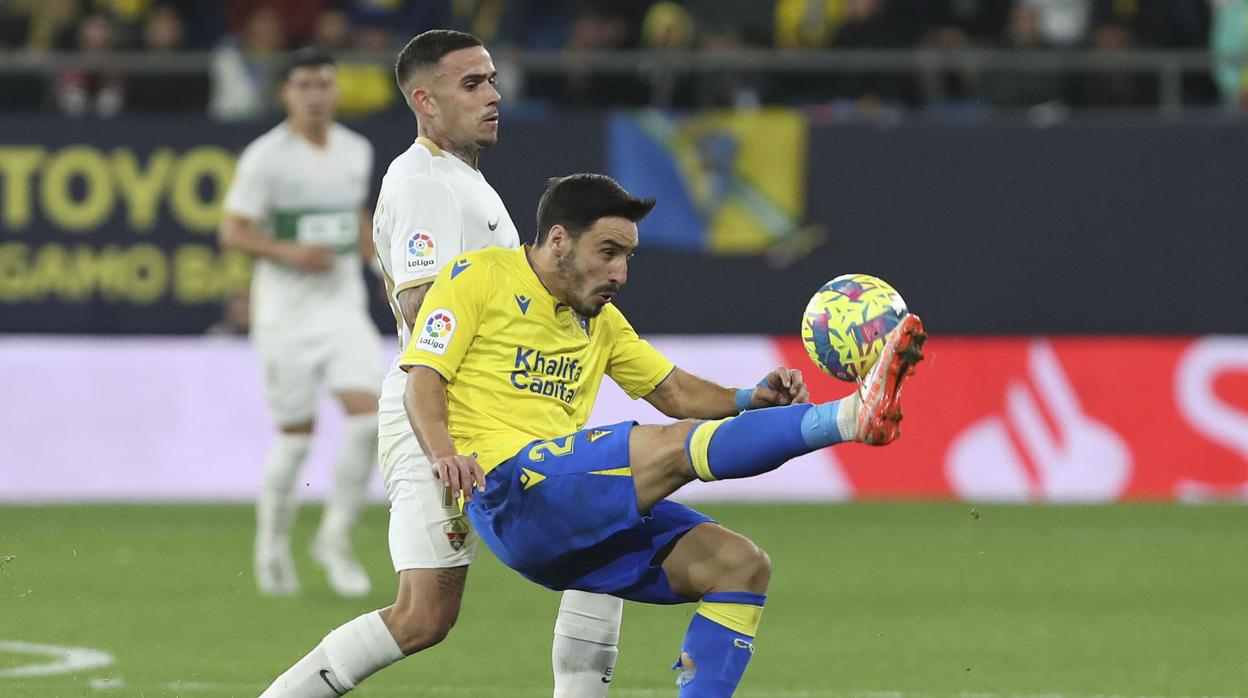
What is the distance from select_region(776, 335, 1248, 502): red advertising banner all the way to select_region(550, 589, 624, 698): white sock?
25.1 feet

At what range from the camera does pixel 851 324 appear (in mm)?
5613

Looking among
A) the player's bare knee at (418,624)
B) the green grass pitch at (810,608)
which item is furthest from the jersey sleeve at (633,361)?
the green grass pitch at (810,608)

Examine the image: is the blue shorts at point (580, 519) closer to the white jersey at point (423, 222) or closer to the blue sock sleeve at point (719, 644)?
the blue sock sleeve at point (719, 644)

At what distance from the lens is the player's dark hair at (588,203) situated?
5824 mm

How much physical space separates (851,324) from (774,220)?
31.0ft

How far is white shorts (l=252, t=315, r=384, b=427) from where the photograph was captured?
10422mm

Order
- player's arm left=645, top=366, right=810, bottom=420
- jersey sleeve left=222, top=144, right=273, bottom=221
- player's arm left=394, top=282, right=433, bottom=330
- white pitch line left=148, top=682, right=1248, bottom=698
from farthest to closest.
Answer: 1. jersey sleeve left=222, top=144, right=273, bottom=221
2. white pitch line left=148, top=682, right=1248, bottom=698
3. player's arm left=645, top=366, right=810, bottom=420
4. player's arm left=394, top=282, right=433, bottom=330

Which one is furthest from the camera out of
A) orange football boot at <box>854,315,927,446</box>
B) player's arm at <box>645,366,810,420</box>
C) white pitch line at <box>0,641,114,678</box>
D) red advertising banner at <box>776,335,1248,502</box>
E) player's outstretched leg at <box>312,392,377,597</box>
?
red advertising banner at <box>776,335,1248,502</box>

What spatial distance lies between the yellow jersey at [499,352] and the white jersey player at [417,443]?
0.20 m

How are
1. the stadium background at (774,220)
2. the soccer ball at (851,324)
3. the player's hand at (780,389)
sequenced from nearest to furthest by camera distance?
the soccer ball at (851,324), the player's hand at (780,389), the stadium background at (774,220)

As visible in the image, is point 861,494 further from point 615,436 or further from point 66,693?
point 615,436

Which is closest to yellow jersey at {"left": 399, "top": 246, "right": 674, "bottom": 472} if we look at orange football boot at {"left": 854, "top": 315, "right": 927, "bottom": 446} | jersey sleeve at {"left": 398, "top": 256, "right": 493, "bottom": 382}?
jersey sleeve at {"left": 398, "top": 256, "right": 493, "bottom": 382}

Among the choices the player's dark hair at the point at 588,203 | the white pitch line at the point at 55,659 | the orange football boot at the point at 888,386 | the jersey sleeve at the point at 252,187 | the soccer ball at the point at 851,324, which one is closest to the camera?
the orange football boot at the point at 888,386

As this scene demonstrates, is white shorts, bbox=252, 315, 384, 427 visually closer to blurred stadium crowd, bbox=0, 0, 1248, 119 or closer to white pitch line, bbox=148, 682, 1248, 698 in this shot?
white pitch line, bbox=148, 682, 1248, 698
